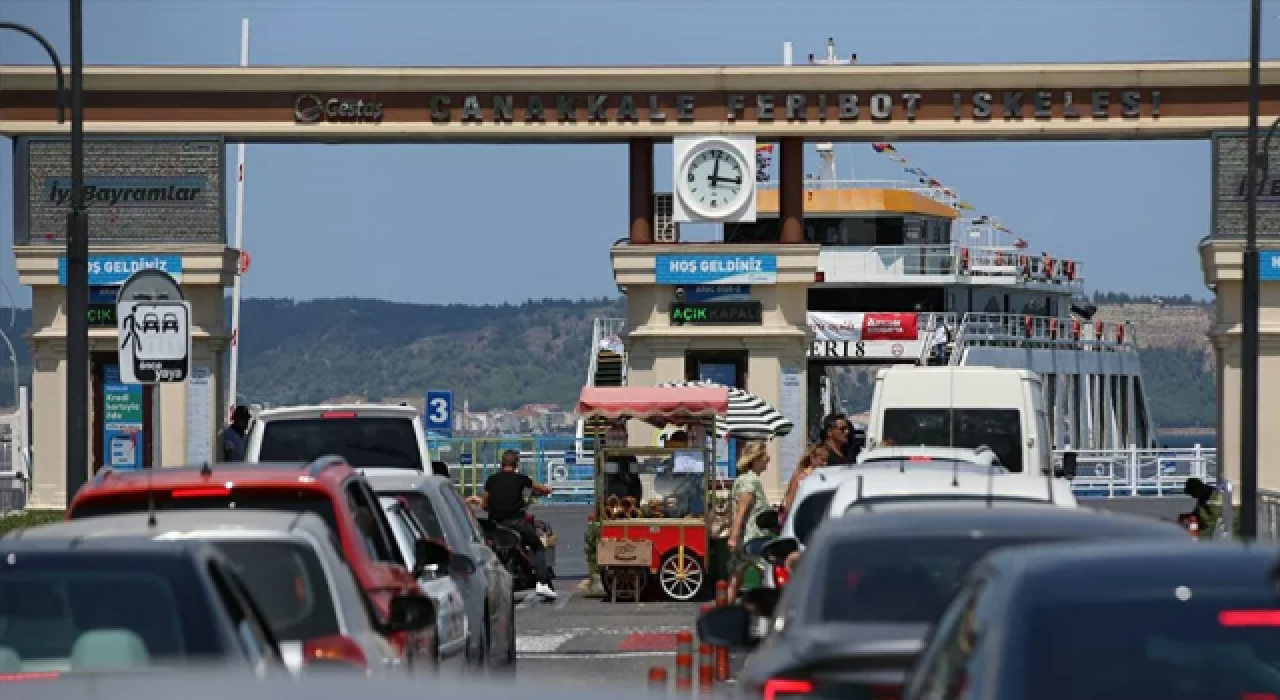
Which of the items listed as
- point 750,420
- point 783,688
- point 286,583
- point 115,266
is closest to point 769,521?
point 286,583

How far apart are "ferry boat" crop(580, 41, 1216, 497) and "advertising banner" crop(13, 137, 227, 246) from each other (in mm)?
26757

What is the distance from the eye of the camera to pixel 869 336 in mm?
65375

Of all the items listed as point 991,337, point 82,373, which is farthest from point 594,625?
point 991,337

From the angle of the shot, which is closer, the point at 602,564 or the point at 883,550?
the point at 883,550

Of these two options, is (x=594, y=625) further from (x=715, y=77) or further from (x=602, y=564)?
(x=715, y=77)

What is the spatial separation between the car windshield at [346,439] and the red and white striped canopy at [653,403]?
6672 millimetres

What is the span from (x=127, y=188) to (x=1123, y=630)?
1199 inches

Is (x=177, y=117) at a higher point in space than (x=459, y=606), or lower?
higher

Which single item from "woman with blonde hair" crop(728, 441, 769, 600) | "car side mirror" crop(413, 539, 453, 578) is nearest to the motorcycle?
"woman with blonde hair" crop(728, 441, 769, 600)

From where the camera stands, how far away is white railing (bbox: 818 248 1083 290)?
65.7 metres

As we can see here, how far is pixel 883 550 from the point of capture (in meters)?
10.1

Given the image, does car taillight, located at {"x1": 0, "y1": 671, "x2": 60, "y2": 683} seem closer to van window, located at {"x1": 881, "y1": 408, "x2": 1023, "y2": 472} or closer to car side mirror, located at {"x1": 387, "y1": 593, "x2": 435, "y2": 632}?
car side mirror, located at {"x1": 387, "y1": 593, "x2": 435, "y2": 632}

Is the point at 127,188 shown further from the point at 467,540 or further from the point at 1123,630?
the point at 1123,630

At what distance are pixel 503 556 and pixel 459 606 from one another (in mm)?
12711
